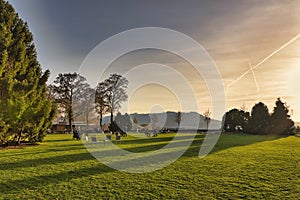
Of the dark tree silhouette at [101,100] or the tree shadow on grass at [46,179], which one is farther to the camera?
the dark tree silhouette at [101,100]

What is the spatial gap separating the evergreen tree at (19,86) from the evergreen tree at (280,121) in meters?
34.4

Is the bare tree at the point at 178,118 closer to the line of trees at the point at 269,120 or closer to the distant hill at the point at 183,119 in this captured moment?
the distant hill at the point at 183,119

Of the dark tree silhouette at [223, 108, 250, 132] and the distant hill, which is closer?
the dark tree silhouette at [223, 108, 250, 132]

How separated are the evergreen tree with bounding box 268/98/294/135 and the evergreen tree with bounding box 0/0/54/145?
113 feet

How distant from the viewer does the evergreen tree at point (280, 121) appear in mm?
39812

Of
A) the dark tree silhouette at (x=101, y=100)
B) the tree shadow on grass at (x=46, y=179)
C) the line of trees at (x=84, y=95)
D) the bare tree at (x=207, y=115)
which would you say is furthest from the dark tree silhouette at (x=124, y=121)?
the tree shadow on grass at (x=46, y=179)

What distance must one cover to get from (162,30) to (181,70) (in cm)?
316

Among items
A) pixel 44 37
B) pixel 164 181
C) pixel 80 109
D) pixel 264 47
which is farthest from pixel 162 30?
pixel 80 109

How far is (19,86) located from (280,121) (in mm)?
38228

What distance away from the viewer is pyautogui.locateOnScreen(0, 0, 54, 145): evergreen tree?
18.7 m

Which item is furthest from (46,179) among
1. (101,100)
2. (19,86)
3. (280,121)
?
(280,121)

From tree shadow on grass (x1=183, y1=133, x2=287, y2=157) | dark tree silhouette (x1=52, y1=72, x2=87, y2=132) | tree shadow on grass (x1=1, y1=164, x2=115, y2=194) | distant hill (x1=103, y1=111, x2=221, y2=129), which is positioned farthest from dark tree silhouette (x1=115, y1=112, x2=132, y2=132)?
tree shadow on grass (x1=1, y1=164, x2=115, y2=194)

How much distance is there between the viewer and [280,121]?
40.3 m

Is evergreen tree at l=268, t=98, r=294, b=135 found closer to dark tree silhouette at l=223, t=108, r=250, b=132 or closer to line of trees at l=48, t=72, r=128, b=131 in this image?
dark tree silhouette at l=223, t=108, r=250, b=132
